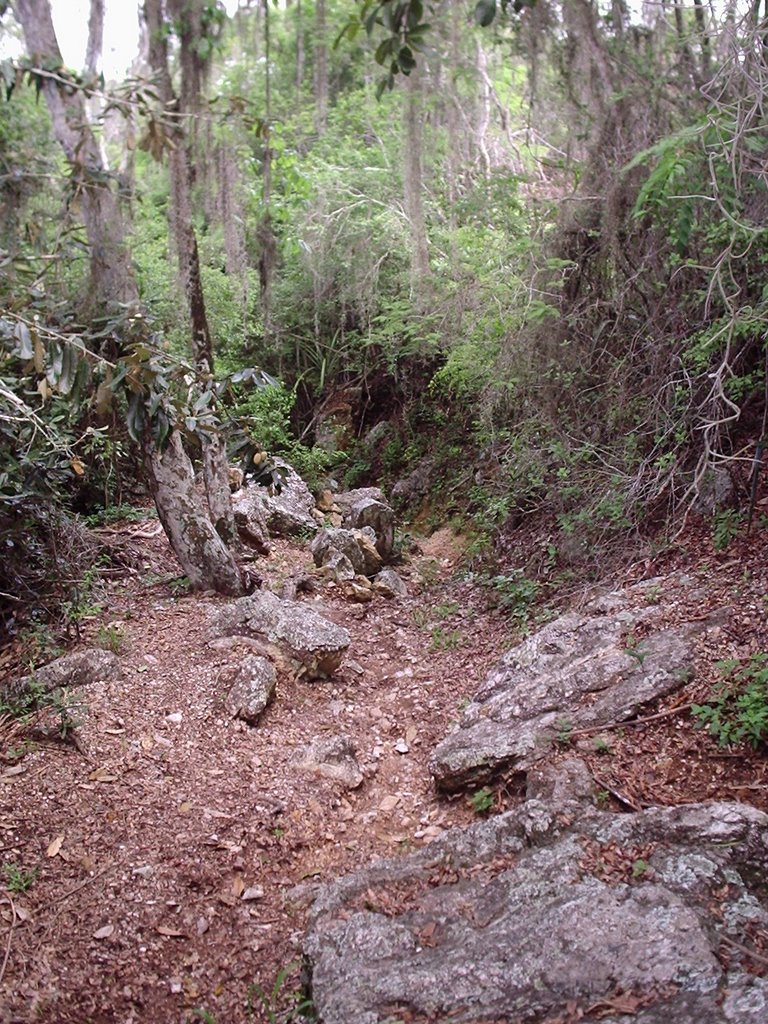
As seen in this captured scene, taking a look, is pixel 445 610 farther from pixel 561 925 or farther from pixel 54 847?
pixel 561 925

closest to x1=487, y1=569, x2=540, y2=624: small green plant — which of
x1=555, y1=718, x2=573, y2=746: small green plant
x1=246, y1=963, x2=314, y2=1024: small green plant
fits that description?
x1=555, y1=718, x2=573, y2=746: small green plant

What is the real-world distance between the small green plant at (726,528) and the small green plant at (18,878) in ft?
12.5

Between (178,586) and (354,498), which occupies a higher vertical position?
(354,498)

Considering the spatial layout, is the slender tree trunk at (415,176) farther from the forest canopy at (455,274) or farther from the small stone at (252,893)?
the small stone at (252,893)

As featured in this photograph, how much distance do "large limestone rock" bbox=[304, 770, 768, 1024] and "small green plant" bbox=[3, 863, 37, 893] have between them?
1172 mm

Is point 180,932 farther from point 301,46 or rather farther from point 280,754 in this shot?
point 301,46

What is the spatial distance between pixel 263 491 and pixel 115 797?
4613 mm

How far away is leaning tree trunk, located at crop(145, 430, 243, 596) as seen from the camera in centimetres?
560

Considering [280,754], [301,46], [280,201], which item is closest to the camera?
[280,754]

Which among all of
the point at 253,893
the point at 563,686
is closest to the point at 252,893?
the point at 253,893

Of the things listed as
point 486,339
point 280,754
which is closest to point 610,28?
point 486,339

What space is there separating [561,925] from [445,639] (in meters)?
3.16

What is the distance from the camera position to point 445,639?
5.50m

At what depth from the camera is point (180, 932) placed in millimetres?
2879
